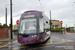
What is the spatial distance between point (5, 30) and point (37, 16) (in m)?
11.9

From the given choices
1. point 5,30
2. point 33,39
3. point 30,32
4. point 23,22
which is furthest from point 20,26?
point 5,30

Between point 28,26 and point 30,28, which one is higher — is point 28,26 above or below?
above

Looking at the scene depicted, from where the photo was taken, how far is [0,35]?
19531 millimetres

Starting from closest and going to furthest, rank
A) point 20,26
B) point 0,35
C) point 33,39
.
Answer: point 33,39 < point 20,26 < point 0,35

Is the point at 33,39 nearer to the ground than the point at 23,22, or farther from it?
nearer to the ground

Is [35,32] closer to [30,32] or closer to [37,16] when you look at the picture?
[30,32]

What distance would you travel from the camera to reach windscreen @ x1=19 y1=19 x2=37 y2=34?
9334mm

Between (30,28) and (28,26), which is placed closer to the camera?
(30,28)

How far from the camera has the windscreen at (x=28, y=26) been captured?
933 centimetres

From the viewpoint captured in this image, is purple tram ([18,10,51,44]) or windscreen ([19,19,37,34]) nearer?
purple tram ([18,10,51,44])

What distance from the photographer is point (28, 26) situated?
9477 mm

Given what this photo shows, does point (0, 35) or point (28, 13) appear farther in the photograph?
point (0, 35)

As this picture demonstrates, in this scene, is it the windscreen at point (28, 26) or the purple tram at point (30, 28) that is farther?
the windscreen at point (28, 26)

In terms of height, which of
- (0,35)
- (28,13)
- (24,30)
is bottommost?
(0,35)
